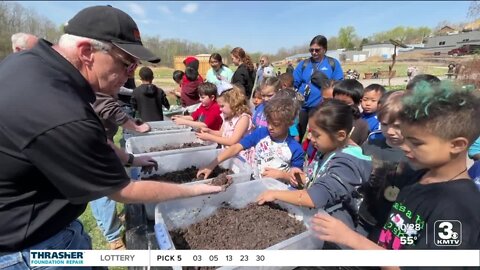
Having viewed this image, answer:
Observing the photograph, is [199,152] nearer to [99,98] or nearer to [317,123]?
[99,98]

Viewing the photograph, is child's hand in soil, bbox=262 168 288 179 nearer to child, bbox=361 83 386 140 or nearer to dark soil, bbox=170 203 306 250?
dark soil, bbox=170 203 306 250

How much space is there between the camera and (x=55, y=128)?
98 cm

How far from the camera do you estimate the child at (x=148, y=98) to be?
4.70m

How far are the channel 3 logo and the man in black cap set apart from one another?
1135 millimetres

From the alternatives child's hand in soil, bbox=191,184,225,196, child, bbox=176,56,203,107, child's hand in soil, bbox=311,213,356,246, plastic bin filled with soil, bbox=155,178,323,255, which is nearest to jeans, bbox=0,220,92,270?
plastic bin filled with soil, bbox=155,178,323,255

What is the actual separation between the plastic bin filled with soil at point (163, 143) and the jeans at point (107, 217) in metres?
0.56

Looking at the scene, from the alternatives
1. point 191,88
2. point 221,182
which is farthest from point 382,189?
point 191,88

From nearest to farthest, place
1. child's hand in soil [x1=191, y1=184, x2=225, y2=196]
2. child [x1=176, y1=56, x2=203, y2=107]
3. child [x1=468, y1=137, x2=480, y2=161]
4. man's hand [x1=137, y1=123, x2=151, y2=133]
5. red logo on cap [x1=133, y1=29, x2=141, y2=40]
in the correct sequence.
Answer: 1. red logo on cap [x1=133, y1=29, x2=141, y2=40]
2. child's hand in soil [x1=191, y1=184, x2=225, y2=196]
3. child [x1=468, y1=137, x2=480, y2=161]
4. man's hand [x1=137, y1=123, x2=151, y2=133]
5. child [x1=176, y1=56, x2=203, y2=107]

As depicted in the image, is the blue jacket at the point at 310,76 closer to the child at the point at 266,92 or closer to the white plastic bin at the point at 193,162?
the child at the point at 266,92

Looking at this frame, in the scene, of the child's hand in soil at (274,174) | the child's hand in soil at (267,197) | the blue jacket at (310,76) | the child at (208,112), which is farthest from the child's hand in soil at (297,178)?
the blue jacket at (310,76)

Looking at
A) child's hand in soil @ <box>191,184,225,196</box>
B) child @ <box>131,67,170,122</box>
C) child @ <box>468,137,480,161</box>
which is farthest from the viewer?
child @ <box>131,67,170,122</box>

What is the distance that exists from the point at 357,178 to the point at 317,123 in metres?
0.40

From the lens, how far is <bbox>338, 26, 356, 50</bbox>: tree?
264 ft

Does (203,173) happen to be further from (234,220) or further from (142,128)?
(142,128)
